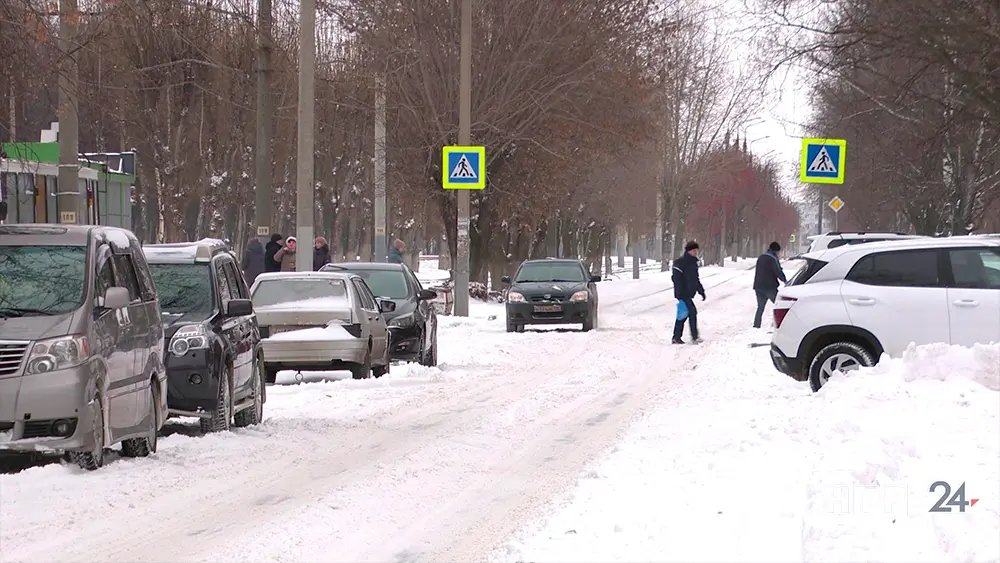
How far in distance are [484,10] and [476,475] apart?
28219 millimetres

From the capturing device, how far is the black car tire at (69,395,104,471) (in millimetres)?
9578

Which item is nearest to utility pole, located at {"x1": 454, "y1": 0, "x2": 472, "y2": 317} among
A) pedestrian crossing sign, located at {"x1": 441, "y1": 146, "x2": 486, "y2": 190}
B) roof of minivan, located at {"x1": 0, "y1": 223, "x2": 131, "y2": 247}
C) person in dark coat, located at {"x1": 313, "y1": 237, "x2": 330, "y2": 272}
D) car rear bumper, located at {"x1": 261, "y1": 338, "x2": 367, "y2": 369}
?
pedestrian crossing sign, located at {"x1": 441, "y1": 146, "x2": 486, "y2": 190}

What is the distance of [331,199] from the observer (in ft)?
245

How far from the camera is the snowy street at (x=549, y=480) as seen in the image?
753cm

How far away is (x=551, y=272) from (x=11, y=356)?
21943 mm

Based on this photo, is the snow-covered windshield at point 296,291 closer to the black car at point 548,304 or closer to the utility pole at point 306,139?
the utility pole at point 306,139

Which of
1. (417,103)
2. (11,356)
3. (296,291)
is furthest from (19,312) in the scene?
(417,103)

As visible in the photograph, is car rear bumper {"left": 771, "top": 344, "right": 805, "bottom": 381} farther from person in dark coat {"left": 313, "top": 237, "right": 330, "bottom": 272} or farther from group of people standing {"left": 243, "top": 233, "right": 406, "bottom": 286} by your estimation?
person in dark coat {"left": 313, "top": 237, "right": 330, "bottom": 272}

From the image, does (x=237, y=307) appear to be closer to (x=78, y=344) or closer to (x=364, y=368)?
(x=78, y=344)

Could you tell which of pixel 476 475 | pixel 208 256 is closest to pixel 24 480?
pixel 476 475

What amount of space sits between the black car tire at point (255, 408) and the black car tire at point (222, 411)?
62cm

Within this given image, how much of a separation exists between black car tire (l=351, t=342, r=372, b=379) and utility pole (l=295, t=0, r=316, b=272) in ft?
14.8

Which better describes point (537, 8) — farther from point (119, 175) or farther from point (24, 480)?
point (24, 480)

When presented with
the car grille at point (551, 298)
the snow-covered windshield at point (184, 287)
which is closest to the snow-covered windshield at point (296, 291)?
the snow-covered windshield at point (184, 287)
